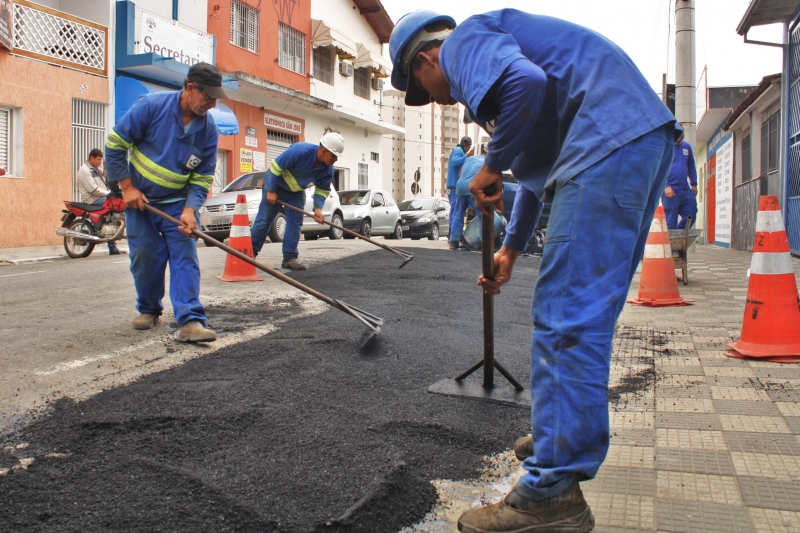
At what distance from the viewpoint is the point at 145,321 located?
4.47 meters

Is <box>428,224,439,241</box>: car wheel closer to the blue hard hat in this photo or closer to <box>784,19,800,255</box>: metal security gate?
<box>784,19,800,255</box>: metal security gate

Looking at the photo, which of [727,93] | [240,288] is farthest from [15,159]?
[727,93]

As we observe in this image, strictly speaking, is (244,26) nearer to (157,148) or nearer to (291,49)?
(291,49)

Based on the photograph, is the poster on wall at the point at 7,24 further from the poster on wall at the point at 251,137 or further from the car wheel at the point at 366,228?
the car wheel at the point at 366,228

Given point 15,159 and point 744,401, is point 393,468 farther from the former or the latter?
point 15,159

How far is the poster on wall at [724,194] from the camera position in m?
17.2

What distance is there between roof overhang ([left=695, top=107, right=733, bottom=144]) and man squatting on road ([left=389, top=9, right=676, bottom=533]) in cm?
1993

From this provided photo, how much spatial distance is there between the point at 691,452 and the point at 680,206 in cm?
675

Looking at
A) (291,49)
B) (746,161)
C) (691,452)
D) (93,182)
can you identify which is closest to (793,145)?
(746,161)

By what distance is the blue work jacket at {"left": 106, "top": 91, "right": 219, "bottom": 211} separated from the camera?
167 inches

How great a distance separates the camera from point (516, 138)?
184 centimetres

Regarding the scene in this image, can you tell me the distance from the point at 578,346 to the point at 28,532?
1.58m

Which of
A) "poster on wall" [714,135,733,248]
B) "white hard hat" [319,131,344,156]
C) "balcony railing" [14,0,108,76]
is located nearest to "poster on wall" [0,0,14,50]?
"balcony railing" [14,0,108,76]

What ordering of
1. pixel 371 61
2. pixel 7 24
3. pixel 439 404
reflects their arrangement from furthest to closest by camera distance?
pixel 371 61 → pixel 7 24 → pixel 439 404
